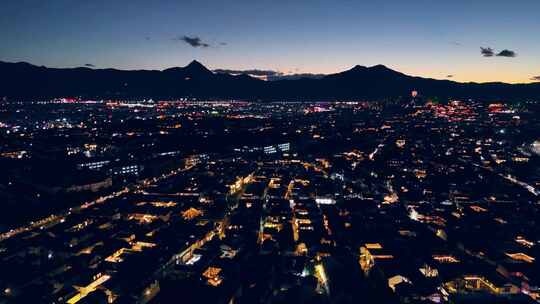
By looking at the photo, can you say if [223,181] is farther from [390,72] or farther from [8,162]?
[390,72]

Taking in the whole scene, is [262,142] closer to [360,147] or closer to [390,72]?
[360,147]

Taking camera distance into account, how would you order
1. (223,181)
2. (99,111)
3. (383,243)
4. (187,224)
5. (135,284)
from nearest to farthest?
1. (135,284)
2. (383,243)
3. (187,224)
4. (223,181)
5. (99,111)

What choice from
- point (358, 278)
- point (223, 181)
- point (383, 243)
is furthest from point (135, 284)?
point (223, 181)

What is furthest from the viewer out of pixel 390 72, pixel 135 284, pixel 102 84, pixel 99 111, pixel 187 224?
pixel 390 72

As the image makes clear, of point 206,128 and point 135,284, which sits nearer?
point 135,284

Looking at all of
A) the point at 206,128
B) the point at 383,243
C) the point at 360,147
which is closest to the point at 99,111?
the point at 206,128

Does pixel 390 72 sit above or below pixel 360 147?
above
